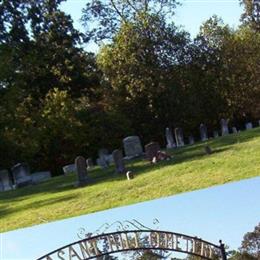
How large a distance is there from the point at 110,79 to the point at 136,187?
66.0ft

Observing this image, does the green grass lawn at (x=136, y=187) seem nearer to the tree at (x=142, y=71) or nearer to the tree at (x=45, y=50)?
the tree at (x=45, y=50)

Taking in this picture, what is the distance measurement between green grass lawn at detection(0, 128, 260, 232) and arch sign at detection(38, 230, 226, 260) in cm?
246

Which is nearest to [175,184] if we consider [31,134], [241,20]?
[31,134]

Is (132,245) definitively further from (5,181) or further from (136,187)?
(5,181)

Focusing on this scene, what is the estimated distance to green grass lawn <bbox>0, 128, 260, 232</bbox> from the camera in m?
8.09

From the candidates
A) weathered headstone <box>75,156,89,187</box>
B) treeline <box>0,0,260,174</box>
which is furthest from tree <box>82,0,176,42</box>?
weathered headstone <box>75,156,89,187</box>

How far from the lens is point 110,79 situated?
2917 cm

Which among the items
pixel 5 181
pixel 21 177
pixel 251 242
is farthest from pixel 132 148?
pixel 251 242

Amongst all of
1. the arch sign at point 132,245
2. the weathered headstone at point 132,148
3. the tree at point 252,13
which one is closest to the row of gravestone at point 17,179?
the weathered headstone at point 132,148

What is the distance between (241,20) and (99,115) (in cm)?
1665

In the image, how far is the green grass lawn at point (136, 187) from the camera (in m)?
8.09

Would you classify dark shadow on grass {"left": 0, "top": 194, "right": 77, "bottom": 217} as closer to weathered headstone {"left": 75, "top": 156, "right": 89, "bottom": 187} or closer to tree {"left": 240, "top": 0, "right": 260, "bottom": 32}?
weathered headstone {"left": 75, "top": 156, "right": 89, "bottom": 187}

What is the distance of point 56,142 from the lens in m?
23.9

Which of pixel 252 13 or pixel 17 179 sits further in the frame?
pixel 252 13
